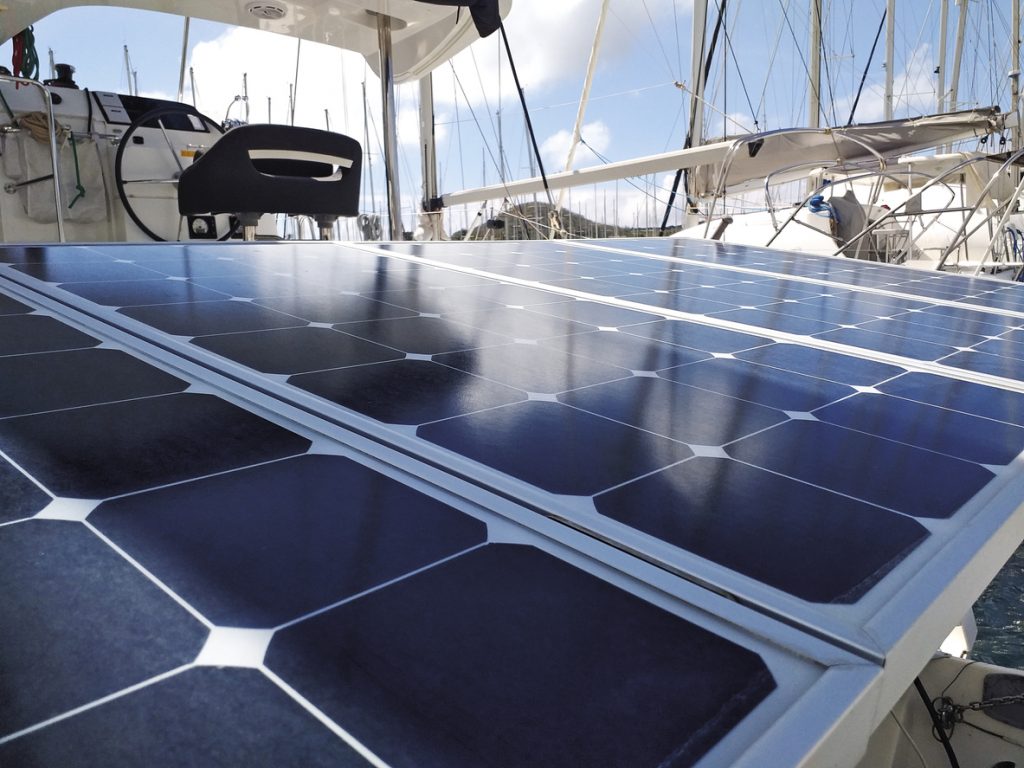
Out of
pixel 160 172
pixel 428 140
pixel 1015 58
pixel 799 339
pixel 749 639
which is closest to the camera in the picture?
pixel 749 639

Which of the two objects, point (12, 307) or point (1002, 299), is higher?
point (12, 307)

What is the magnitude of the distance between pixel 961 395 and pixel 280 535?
135cm

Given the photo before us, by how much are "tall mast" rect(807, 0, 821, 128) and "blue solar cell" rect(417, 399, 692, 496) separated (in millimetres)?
15328

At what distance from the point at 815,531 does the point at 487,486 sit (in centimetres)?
34

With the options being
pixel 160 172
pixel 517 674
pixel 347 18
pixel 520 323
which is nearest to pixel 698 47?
pixel 347 18

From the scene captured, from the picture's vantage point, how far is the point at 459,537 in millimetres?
680

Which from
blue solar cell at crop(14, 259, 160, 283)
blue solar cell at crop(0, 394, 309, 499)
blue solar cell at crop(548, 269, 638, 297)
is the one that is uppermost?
blue solar cell at crop(14, 259, 160, 283)

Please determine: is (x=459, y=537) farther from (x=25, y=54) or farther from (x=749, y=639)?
(x=25, y=54)

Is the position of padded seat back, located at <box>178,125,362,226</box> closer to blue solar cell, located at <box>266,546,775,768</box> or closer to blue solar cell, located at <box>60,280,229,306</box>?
blue solar cell, located at <box>60,280,229,306</box>

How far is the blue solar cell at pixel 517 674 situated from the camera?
0.43 metres

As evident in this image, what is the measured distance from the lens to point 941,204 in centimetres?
1353

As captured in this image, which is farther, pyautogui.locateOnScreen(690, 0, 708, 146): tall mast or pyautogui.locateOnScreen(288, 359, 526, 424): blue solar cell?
pyautogui.locateOnScreen(690, 0, 708, 146): tall mast

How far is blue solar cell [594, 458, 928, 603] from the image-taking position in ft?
2.18

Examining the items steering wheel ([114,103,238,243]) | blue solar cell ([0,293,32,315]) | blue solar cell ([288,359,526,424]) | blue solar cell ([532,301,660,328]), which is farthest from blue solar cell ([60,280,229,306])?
steering wheel ([114,103,238,243])
